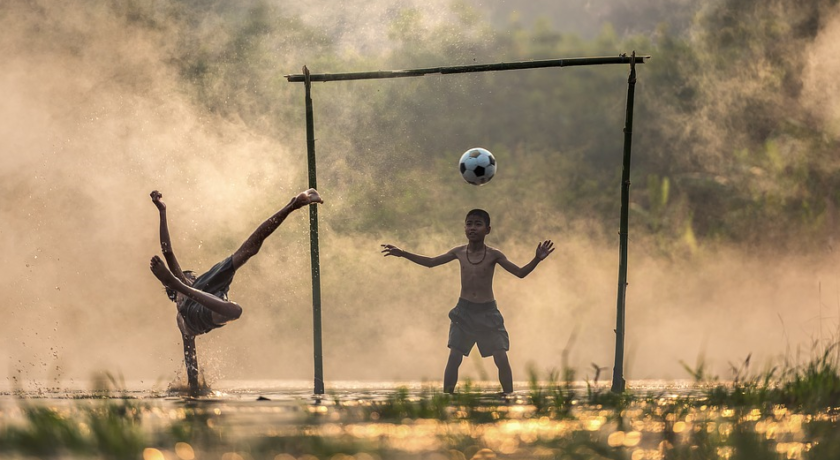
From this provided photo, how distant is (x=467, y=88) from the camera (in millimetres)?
32406

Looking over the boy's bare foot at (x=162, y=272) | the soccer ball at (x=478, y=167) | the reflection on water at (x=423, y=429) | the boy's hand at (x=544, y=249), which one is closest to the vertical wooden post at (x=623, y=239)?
the boy's hand at (x=544, y=249)

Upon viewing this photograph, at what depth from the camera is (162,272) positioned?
877cm

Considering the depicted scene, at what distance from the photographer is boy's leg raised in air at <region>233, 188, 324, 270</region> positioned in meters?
9.70

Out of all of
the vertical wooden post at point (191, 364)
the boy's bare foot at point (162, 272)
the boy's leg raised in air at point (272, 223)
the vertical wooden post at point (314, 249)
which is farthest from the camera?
the vertical wooden post at point (314, 249)

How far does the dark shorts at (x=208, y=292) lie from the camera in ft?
32.2

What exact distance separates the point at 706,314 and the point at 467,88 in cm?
1109

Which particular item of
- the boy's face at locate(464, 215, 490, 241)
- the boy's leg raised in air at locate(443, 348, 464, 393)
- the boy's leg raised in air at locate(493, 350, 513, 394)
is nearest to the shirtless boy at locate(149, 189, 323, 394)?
the boy's face at locate(464, 215, 490, 241)

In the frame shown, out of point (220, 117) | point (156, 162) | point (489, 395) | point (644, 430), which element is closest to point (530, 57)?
point (220, 117)

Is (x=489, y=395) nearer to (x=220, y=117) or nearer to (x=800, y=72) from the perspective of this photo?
(x=220, y=117)

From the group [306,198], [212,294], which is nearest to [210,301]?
[212,294]

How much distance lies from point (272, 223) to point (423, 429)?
157 inches

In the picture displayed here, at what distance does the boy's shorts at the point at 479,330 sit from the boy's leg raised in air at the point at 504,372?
0.20 feet

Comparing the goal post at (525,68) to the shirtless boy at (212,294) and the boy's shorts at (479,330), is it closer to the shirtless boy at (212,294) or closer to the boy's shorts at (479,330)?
the shirtless boy at (212,294)

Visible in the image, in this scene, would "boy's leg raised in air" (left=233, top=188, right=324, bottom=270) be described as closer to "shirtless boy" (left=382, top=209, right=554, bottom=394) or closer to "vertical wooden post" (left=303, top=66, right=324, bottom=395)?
"vertical wooden post" (left=303, top=66, right=324, bottom=395)
